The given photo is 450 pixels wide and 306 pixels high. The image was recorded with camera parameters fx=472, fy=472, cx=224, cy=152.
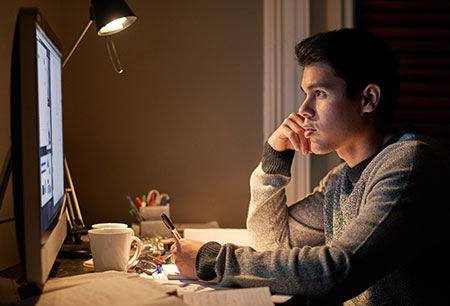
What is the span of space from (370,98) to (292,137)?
26 cm

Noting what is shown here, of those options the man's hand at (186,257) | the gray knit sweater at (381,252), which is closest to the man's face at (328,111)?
the gray knit sweater at (381,252)

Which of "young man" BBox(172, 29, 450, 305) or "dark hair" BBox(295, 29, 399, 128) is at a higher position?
"dark hair" BBox(295, 29, 399, 128)

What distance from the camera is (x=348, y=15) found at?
1.89 meters

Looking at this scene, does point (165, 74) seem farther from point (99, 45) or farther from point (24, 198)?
point (24, 198)

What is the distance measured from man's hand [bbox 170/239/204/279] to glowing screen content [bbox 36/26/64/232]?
0.28 meters

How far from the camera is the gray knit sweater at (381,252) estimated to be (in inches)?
34.7

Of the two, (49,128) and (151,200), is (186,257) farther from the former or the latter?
(151,200)

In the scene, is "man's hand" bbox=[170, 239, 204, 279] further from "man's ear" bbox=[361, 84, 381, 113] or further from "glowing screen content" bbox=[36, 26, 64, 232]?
"man's ear" bbox=[361, 84, 381, 113]

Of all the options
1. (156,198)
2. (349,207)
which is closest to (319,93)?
(349,207)

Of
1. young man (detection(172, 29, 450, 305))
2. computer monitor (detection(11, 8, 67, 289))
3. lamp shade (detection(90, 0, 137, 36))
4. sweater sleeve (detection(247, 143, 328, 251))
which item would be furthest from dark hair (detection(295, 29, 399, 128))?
computer monitor (detection(11, 8, 67, 289))

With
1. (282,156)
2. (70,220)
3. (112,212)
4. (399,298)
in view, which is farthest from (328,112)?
(112,212)

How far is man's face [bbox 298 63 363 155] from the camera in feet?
4.02

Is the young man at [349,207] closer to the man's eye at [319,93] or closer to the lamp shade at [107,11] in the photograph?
the man's eye at [319,93]

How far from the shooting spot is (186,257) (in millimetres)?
1048
